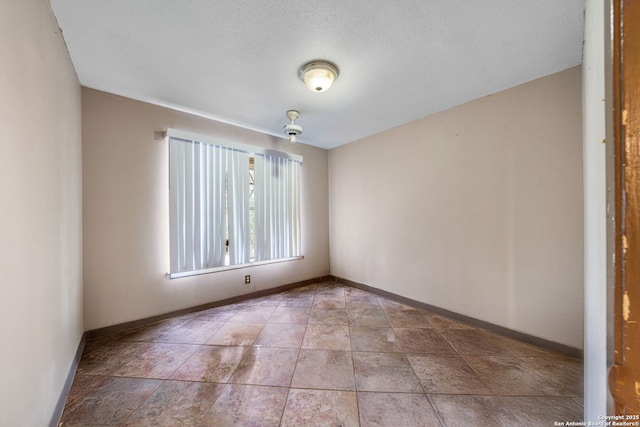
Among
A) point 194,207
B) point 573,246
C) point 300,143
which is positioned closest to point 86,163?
point 194,207

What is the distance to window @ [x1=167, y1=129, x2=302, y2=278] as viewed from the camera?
2596 mm

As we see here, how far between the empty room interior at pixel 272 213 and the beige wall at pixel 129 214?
0.06 feet

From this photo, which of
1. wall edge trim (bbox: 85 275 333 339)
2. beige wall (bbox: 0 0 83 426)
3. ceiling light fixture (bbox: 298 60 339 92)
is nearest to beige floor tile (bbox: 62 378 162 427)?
beige wall (bbox: 0 0 83 426)

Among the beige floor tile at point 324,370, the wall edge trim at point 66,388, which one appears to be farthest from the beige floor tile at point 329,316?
the wall edge trim at point 66,388

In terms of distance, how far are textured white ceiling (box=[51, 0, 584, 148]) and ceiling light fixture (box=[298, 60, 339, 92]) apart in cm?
6

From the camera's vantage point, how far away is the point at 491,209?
221cm

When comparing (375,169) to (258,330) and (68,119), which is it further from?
(68,119)

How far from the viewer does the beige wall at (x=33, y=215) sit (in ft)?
2.89

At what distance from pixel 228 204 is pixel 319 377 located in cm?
222

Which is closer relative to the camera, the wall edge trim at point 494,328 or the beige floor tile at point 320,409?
the beige floor tile at point 320,409

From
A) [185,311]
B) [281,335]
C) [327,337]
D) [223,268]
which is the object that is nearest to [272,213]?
[223,268]

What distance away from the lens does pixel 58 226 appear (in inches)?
55.1

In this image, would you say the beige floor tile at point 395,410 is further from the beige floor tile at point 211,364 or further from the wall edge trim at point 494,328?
the wall edge trim at point 494,328

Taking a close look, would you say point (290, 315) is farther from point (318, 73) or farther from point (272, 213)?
point (318, 73)
